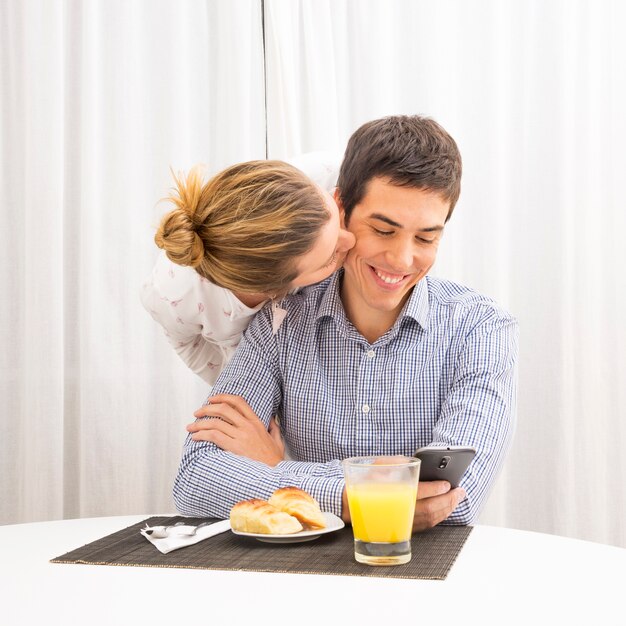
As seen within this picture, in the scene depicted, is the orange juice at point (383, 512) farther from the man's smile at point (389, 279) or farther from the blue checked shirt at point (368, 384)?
the man's smile at point (389, 279)

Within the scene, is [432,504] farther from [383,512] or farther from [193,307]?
[193,307]

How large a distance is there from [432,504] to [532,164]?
173 centimetres

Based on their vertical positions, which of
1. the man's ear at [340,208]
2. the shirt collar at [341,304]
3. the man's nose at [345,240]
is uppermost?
the man's ear at [340,208]

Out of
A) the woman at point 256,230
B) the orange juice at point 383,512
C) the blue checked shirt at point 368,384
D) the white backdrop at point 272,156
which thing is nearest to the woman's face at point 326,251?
the woman at point 256,230

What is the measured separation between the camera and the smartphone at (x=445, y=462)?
1143 mm

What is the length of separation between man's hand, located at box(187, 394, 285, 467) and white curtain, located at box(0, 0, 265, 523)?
3.30 ft

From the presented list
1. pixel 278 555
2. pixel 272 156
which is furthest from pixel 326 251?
pixel 272 156

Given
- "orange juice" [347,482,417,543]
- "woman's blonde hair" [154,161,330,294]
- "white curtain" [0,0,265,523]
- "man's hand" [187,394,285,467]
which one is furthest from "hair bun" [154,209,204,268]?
"white curtain" [0,0,265,523]

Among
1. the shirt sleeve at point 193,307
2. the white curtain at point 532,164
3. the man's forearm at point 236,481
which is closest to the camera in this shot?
the man's forearm at point 236,481

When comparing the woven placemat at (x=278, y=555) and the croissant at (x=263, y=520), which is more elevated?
the croissant at (x=263, y=520)

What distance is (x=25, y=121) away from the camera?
2.49 metres

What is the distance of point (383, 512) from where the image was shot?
3.30 feet

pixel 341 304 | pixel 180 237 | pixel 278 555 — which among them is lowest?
pixel 278 555

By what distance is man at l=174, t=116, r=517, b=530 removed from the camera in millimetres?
1461
